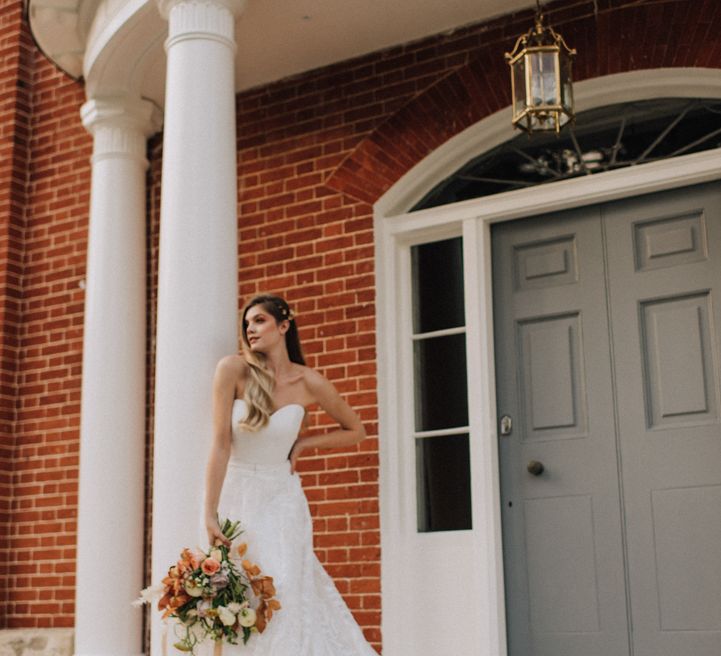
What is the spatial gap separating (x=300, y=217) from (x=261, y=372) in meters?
2.27

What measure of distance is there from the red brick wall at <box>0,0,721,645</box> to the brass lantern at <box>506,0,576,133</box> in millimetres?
1442

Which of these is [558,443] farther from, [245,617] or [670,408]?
[245,617]

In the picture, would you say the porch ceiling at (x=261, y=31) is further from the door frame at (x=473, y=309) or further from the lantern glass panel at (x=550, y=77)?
the lantern glass panel at (x=550, y=77)

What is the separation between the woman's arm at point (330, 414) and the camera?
5090 millimetres

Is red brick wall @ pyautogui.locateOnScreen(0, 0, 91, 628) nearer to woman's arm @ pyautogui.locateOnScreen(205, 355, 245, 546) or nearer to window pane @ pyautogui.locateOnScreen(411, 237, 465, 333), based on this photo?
window pane @ pyautogui.locateOnScreen(411, 237, 465, 333)

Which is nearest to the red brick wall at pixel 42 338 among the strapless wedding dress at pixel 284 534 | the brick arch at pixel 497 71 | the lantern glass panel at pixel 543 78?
the brick arch at pixel 497 71

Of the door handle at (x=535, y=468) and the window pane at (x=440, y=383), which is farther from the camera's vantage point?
the window pane at (x=440, y=383)

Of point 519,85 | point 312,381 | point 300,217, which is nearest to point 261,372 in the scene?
point 312,381

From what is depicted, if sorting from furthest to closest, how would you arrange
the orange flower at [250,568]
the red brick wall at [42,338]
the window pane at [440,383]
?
the red brick wall at [42,338], the window pane at [440,383], the orange flower at [250,568]

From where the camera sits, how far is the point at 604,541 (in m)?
5.93

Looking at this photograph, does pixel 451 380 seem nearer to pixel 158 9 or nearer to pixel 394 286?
pixel 394 286

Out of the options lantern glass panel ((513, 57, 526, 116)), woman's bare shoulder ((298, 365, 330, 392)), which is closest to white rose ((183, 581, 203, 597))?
woman's bare shoulder ((298, 365, 330, 392))

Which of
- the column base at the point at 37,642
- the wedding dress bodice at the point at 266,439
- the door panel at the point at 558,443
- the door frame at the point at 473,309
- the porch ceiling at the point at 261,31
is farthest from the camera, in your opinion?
the column base at the point at 37,642

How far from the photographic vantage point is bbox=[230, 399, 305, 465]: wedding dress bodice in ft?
15.9
